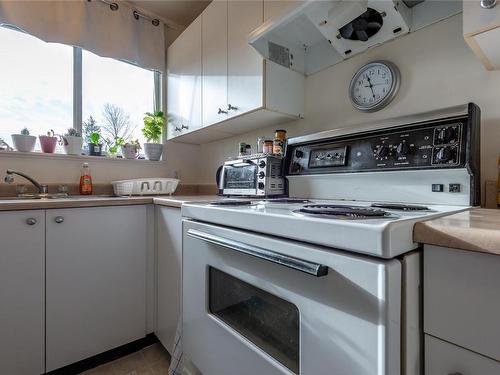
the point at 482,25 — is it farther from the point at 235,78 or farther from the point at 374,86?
the point at 235,78

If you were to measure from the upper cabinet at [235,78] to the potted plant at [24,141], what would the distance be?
978mm

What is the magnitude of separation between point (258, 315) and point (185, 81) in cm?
176

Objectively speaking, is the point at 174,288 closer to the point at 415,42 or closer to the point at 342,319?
the point at 342,319

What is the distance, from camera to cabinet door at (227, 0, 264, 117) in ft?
4.39

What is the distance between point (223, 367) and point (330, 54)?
143cm

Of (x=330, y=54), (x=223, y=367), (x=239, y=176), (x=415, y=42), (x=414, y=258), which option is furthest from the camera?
(x=239, y=176)

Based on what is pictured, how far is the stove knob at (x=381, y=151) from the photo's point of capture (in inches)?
40.6

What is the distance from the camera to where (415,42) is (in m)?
1.09

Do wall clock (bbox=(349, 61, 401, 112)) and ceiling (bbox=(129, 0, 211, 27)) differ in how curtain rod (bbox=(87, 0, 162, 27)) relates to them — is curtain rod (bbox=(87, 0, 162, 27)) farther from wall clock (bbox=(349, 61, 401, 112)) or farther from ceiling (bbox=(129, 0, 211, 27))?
wall clock (bbox=(349, 61, 401, 112))

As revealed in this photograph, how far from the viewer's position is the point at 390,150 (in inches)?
40.0

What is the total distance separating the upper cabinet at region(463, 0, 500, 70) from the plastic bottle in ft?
6.87

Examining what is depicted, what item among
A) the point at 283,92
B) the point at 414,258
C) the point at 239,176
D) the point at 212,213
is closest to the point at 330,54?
the point at 283,92

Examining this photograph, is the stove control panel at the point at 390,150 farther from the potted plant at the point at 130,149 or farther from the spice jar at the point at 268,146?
the potted plant at the point at 130,149

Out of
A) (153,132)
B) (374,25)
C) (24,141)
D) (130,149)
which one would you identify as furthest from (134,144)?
(374,25)
